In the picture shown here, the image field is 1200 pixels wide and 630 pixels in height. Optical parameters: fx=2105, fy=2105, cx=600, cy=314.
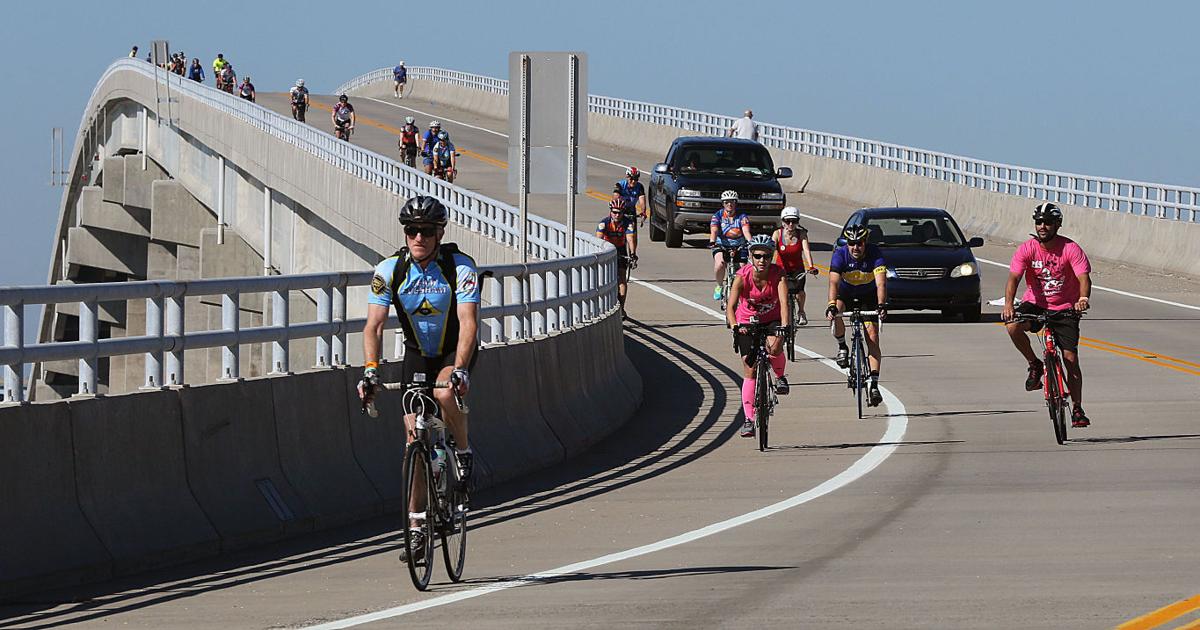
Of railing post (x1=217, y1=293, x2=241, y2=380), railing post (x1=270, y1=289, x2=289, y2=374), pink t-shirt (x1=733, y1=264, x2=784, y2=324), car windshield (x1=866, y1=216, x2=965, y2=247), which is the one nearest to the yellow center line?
railing post (x1=217, y1=293, x2=241, y2=380)

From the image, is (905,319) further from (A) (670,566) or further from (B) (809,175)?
(B) (809,175)

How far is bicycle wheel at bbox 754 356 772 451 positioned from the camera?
1692 cm

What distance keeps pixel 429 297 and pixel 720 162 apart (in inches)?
1226

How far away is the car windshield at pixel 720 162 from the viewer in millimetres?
40625

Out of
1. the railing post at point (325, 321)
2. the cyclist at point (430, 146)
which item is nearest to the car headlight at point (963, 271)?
the railing post at point (325, 321)

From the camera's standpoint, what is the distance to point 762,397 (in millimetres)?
16922

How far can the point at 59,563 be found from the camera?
10164 mm

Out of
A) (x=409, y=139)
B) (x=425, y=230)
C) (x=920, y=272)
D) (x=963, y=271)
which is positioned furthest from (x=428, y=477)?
(x=409, y=139)

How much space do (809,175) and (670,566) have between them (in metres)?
49.6

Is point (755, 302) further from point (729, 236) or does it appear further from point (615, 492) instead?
point (729, 236)

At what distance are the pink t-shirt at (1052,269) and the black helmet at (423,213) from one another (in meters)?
8.03

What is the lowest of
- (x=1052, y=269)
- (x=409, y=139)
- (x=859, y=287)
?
(x=409, y=139)

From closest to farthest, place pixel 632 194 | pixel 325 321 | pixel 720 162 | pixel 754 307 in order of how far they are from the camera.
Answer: pixel 325 321 < pixel 754 307 < pixel 632 194 < pixel 720 162

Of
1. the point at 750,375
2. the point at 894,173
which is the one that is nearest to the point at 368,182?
the point at 894,173
